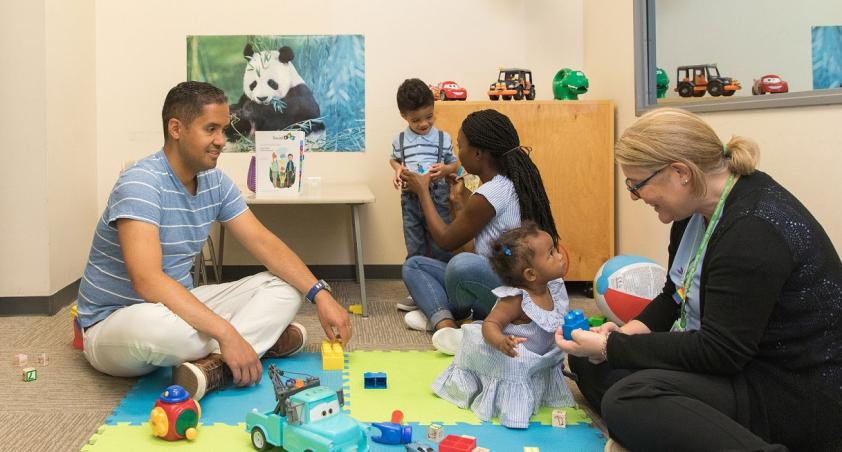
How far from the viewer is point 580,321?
7.79 ft

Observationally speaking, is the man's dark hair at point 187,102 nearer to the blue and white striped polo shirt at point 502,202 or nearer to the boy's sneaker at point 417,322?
the blue and white striped polo shirt at point 502,202

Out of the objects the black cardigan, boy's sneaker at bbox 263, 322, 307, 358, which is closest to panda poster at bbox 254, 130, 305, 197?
boy's sneaker at bbox 263, 322, 307, 358

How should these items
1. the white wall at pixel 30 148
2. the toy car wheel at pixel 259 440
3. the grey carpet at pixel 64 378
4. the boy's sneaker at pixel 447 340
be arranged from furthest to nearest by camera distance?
the white wall at pixel 30 148 < the boy's sneaker at pixel 447 340 < the grey carpet at pixel 64 378 < the toy car wheel at pixel 259 440

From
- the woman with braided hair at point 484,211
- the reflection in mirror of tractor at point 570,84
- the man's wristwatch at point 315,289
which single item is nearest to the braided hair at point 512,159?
the woman with braided hair at point 484,211

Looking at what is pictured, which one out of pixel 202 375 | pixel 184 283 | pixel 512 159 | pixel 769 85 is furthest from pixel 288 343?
pixel 769 85

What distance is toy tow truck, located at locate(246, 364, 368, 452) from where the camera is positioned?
218cm

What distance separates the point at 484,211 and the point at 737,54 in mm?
1149

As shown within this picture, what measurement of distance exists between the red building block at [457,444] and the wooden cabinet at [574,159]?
2.36m

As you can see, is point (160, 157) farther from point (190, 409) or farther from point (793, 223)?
point (793, 223)

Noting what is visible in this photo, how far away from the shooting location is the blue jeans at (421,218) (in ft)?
14.2

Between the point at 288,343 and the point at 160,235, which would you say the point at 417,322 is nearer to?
the point at 288,343

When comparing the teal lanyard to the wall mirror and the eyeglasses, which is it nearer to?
the eyeglasses

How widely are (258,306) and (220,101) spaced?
0.73 metres

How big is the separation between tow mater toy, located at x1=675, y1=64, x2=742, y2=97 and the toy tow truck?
2.03 m
